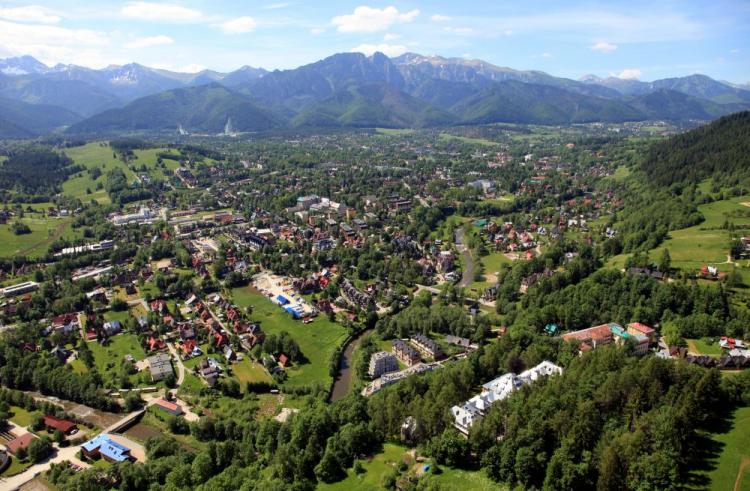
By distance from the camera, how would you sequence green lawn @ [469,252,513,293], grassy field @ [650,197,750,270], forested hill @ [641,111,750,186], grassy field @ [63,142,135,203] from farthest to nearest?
grassy field @ [63,142,135,203], forested hill @ [641,111,750,186], green lawn @ [469,252,513,293], grassy field @ [650,197,750,270]

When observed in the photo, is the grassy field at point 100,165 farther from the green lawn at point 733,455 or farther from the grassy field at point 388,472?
the green lawn at point 733,455

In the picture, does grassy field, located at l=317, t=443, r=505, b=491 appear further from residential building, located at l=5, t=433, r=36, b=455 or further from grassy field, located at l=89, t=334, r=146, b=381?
grassy field, located at l=89, t=334, r=146, b=381

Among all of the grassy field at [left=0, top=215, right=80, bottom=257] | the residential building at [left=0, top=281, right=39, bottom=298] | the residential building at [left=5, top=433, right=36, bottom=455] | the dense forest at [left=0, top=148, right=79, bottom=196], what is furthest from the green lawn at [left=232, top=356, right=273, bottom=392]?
the dense forest at [left=0, top=148, right=79, bottom=196]

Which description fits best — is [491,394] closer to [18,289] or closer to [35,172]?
[18,289]

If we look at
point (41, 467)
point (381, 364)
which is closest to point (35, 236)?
point (41, 467)

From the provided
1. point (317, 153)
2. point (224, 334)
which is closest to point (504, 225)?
point (224, 334)

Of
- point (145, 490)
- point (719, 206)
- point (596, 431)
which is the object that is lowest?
point (145, 490)

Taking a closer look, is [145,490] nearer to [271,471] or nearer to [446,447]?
[271,471]
